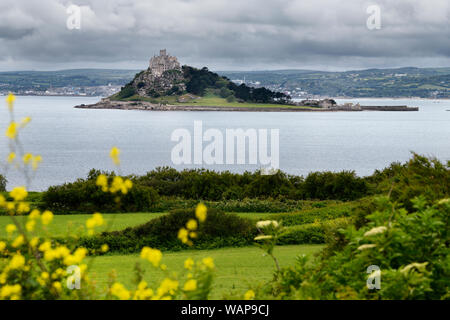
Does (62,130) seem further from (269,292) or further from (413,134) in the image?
(269,292)

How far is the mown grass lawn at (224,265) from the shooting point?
313 inches

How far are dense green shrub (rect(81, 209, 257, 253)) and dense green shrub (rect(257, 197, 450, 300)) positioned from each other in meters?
6.23

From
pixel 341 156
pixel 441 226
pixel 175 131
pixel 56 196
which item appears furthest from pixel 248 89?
pixel 441 226

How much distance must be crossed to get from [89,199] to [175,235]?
19.9ft

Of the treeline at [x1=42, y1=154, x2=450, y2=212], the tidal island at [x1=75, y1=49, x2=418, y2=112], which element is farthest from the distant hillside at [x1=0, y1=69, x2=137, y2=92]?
the treeline at [x1=42, y1=154, x2=450, y2=212]

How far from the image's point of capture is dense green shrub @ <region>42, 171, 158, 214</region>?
55.7 ft

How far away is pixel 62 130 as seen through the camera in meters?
95.9

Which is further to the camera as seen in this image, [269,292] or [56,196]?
[56,196]

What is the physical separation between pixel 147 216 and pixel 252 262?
22.9 ft
